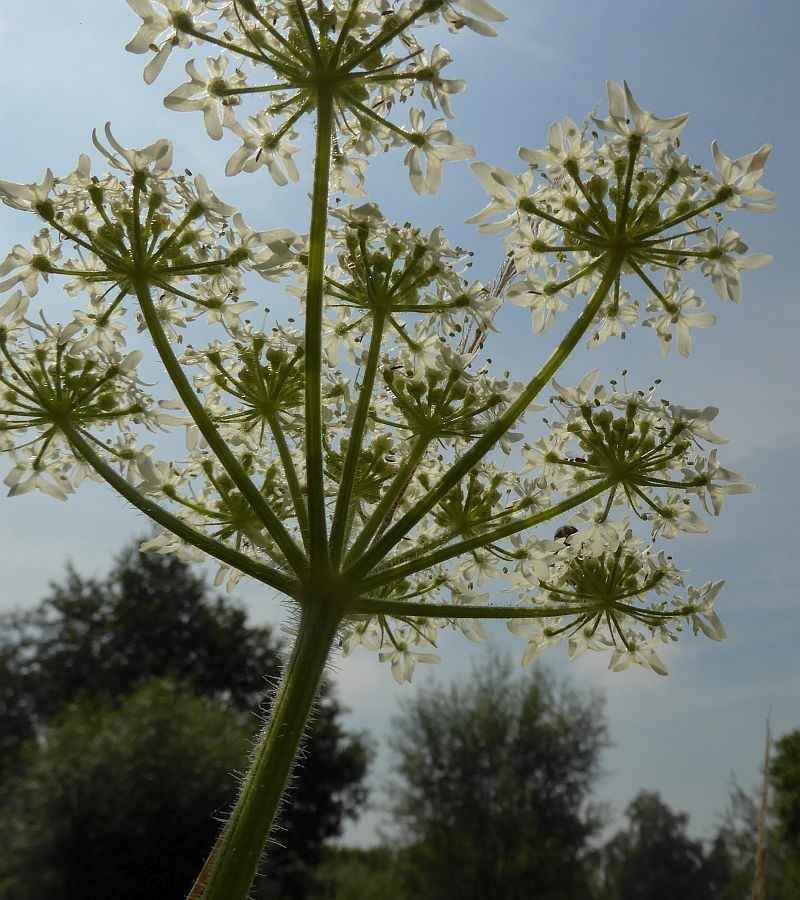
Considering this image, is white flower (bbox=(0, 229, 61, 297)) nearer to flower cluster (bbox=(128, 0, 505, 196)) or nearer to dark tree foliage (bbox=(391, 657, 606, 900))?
flower cluster (bbox=(128, 0, 505, 196))

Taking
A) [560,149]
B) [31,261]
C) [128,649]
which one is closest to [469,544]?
[560,149]

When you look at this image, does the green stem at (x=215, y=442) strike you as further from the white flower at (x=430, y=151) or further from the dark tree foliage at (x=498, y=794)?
the dark tree foliage at (x=498, y=794)

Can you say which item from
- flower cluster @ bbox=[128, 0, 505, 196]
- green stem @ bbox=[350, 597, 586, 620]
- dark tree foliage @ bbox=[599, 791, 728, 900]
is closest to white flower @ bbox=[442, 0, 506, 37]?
flower cluster @ bbox=[128, 0, 505, 196]

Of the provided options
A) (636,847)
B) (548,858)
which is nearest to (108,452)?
(548,858)

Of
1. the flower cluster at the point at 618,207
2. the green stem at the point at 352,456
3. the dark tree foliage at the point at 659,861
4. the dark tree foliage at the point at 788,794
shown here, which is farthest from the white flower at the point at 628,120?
the dark tree foliage at the point at 659,861

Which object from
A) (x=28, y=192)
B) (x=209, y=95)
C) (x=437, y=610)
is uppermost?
(x=209, y=95)

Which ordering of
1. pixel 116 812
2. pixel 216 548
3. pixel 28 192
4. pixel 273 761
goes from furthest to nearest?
pixel 116 812 < pixel 28 192 < pixel 216 548 < pixel 273 761

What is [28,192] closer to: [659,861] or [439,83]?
[439,83]
